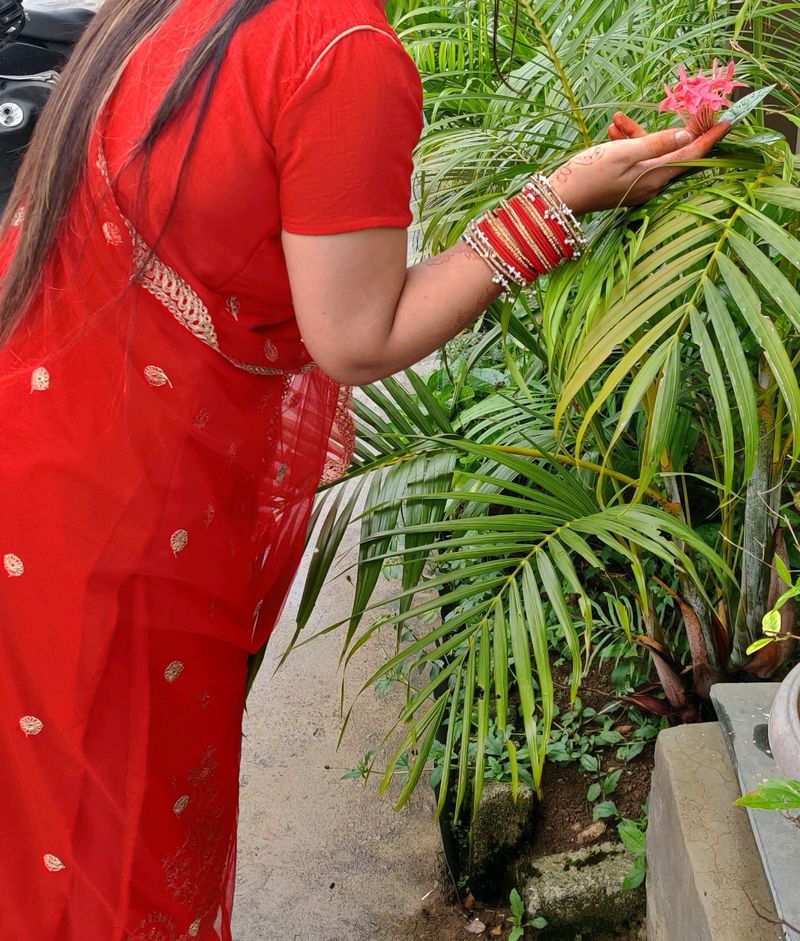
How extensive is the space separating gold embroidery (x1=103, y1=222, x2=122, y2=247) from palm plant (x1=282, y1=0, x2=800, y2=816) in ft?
1.18

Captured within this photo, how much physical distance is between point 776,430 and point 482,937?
3.13ft

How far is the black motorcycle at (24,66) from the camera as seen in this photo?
114 cm

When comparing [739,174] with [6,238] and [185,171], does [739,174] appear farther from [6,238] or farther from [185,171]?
[6,238]

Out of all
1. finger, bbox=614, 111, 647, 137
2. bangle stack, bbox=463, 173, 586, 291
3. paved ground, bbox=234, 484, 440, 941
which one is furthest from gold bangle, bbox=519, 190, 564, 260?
paved ground, bbox=234, 484, 440, 941

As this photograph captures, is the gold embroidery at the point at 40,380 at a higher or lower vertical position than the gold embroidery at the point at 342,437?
higher

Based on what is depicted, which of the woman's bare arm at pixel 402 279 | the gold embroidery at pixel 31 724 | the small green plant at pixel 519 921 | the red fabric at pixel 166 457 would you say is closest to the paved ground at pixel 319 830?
the small green plant at pixel 519 921

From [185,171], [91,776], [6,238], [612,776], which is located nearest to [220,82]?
[185,171]

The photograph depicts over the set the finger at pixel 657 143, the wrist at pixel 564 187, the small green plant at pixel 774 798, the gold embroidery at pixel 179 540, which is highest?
the finger at pixel 657 143

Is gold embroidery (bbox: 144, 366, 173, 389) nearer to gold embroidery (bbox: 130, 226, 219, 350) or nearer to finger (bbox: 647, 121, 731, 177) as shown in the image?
gold embroidery (bbox: 130, 226, 219, 350)

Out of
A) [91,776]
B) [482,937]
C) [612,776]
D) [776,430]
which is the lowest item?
[482,937]

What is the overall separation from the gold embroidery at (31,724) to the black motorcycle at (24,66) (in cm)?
59

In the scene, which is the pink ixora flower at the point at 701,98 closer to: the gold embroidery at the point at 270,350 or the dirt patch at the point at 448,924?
the gold embroidery at the point at 270,350

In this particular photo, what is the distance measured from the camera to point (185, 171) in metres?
0.82

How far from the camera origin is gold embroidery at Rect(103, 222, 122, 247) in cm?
88
